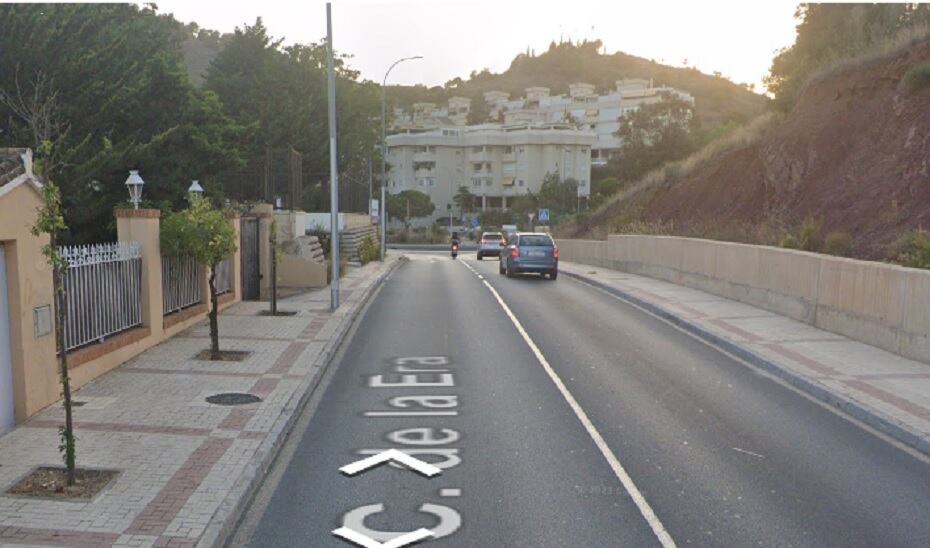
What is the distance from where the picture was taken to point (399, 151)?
108625 mm

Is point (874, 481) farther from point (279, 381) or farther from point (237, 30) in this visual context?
point (237, 30)

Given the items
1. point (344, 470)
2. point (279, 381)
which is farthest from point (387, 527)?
point (279, 381)

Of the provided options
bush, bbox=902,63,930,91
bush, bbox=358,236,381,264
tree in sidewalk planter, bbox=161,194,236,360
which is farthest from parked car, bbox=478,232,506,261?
tree in sidewalk planter, bbox=161,194,236,360

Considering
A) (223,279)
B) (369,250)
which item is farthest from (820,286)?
(369,250)

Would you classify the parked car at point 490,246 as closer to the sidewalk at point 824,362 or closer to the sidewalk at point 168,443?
the sidewalk at point 824,362

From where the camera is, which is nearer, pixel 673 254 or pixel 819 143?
pixel 673 254

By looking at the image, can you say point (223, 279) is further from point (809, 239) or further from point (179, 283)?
point (809, 239)

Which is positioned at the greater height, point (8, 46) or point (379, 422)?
point (8, 46)

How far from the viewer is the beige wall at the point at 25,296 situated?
8.80m

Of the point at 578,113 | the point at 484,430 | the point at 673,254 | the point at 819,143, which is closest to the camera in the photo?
the point at 484,430

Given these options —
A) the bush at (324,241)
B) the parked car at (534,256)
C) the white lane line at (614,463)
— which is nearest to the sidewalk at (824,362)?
the white lane line at (614,463)

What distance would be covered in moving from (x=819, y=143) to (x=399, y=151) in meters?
82.5

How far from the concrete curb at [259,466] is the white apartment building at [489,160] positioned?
300 feet

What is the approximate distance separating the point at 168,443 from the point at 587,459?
421 centimetres
